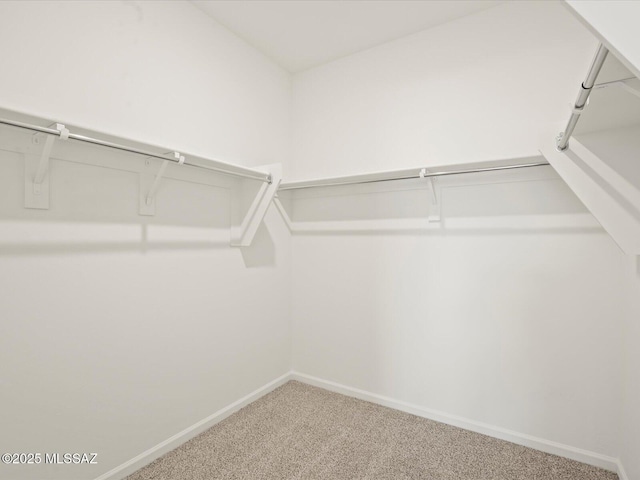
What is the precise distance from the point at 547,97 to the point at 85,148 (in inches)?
91.4

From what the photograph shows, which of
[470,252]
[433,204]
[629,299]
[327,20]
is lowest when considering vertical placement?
[629,299]

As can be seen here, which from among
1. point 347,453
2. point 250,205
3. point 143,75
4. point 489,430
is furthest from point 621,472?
point 143,75

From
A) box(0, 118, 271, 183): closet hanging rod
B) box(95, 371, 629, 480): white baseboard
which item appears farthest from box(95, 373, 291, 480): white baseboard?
box(0, 118, 271, 183): closet hanging rod

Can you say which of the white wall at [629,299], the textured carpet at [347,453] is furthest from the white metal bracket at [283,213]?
the white wall at [629,299]

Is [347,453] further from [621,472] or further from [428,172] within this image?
[428,172]

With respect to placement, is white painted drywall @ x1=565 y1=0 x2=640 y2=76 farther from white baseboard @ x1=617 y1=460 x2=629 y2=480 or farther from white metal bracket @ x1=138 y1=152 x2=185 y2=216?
white baseboard @ x1=617 y1=460 x2=629 y2=480

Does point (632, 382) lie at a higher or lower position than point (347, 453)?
higher

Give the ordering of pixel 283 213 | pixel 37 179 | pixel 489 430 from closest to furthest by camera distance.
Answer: pixel 37 179 < pixel 489 430 < pixel 283 213

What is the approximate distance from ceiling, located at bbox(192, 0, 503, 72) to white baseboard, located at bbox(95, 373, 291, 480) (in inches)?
96.4

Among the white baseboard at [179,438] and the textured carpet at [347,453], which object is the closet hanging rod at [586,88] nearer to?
the textured carpet at [347,453]

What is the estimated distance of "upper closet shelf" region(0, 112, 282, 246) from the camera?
1268 millimetres

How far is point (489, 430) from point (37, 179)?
2578 mm

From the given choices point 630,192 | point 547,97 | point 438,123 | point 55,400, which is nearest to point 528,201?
point 630,192

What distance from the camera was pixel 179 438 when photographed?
6.02 feet
